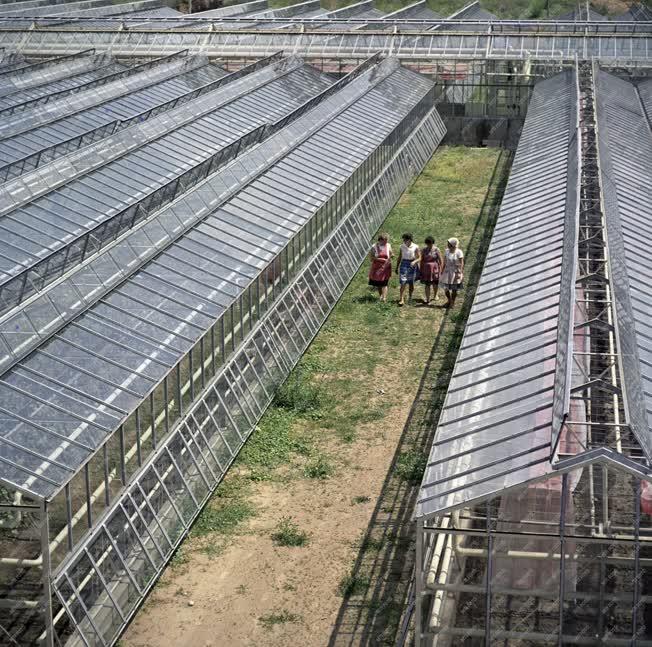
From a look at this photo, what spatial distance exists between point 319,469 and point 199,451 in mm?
2078

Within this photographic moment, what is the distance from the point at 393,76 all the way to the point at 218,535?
30.3m

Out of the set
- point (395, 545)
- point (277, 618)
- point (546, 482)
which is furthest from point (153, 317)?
point (546, 482)

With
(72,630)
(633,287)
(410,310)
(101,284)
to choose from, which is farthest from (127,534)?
(410,310)

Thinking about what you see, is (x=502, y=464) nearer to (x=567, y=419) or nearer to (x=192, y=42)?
(x=567, y=419)

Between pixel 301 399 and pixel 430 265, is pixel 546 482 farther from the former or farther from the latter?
pixel 430 265

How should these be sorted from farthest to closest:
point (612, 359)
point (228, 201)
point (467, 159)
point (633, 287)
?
point (467, 159) → point (228, 201) → point (633, 287) → point (612, 359)

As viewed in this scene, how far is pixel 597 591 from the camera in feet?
44.6

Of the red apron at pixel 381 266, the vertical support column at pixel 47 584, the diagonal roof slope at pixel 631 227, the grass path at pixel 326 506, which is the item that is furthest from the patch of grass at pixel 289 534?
the red apron at pixel 381 266

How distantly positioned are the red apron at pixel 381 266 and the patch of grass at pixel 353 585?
12016 millimetres

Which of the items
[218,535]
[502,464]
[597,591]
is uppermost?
[502,464]

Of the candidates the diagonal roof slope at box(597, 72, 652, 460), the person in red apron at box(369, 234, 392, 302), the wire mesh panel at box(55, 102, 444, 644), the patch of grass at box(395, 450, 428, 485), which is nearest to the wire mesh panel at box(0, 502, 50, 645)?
the wire mesh panel at box(55, 102, 444, 644)

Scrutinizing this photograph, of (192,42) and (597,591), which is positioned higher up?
(192,42)

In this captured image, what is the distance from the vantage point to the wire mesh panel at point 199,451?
15141 millimetres

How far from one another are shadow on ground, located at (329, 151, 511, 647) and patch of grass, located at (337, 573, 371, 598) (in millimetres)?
13
